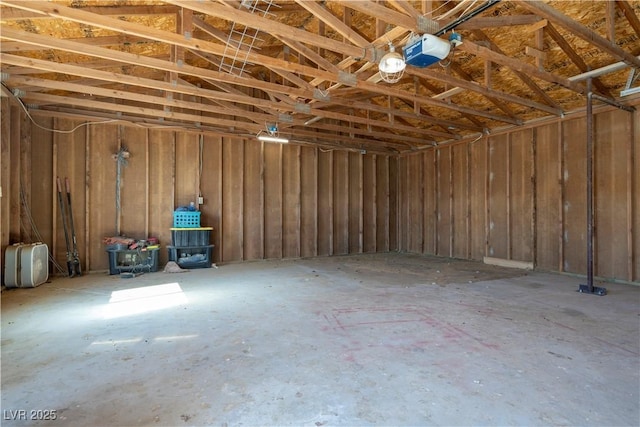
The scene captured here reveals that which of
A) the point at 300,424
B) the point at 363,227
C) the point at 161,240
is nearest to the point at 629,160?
the point at 363,227

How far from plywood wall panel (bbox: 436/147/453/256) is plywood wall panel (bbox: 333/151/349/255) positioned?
253cm

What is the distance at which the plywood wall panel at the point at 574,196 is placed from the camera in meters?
5.83

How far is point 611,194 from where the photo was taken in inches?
215

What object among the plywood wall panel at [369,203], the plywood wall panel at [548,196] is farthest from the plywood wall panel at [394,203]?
the plywood wall panel at [548,196]

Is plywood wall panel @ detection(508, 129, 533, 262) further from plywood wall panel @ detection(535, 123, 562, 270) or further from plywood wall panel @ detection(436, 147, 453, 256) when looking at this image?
plywood wall panel @ detection(436, 147, 453, 256)

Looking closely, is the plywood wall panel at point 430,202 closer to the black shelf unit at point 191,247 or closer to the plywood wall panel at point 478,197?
the plywood wall panel at point 478,197

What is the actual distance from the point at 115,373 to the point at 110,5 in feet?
13.3

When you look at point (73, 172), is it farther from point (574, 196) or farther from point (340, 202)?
point (574, 196)

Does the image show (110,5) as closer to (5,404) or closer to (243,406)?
(5,404)

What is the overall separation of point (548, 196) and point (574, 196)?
0.45m

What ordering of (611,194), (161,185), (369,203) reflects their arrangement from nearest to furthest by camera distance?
1. (611,194)
2. (161,185)
3. (369,203)

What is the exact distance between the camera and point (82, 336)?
115 inches

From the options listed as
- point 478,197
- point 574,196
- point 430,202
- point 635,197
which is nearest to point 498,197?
point 478,197

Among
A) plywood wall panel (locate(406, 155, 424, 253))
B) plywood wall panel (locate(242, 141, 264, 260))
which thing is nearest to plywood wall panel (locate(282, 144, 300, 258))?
plywood wall panel (locate(242, 141, 264, 260))
